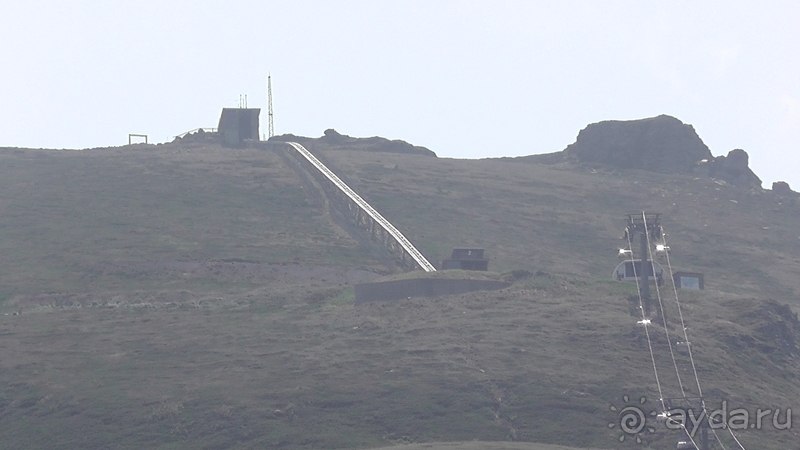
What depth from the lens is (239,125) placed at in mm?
141750

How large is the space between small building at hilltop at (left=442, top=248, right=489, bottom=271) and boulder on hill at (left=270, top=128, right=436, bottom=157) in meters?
66.2

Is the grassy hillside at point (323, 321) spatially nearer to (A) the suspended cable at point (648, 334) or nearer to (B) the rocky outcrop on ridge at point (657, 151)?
(A) the suspended cable at point (648, 334)

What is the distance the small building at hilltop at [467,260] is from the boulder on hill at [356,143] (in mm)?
66158

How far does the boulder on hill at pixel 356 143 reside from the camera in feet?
485

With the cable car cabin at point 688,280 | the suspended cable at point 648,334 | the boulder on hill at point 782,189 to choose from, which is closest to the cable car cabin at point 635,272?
the suspended cable at point 648,334

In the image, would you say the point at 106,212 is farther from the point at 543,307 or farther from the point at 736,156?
the point at 736,156

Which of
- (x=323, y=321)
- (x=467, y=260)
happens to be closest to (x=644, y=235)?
(x=467, y=260)

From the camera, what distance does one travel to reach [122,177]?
4525 inches

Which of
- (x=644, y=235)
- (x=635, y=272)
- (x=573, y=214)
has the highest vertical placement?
(x=644, y=235)

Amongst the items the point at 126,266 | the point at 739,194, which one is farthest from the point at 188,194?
the point at 739,194

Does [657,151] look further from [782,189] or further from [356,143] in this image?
[356,143]

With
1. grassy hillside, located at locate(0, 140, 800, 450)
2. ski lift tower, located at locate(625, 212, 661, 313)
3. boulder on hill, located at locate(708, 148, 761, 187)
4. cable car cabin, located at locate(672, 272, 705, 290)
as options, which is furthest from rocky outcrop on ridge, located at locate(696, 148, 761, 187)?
ski lift tower, located at locate(625, 212, 661, 313)

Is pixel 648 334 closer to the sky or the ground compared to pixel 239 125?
closer to the ground

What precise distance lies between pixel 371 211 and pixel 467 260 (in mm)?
23097
